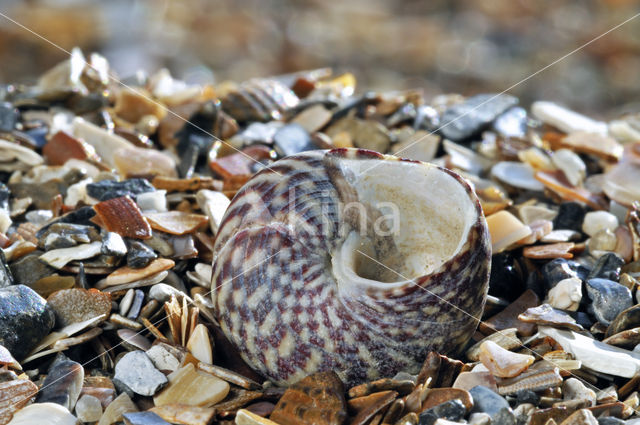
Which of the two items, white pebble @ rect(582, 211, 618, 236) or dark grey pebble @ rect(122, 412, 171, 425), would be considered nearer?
dark grey pebble @ rect(122, 412, 171, 425)

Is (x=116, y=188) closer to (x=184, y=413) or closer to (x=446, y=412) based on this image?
(x=184, y=413)

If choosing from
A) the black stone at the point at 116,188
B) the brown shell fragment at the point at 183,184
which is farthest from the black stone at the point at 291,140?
the black stone at the point at 116,188

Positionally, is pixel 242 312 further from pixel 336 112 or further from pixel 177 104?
pixel 177 104

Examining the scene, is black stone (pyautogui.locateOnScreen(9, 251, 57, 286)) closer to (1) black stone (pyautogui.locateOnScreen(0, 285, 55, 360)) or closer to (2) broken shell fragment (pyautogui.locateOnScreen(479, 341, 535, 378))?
(1) black stone (pyautogui.locateOnScreen(0, 285, 55, 360))

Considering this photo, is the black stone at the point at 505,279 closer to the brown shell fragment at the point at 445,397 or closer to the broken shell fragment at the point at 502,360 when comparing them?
the broken shell fragment at the point at 502,360

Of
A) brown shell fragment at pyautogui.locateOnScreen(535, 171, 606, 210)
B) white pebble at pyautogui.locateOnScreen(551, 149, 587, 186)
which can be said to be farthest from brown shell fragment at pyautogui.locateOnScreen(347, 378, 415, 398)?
white pebble at pyautogui.locateOnScreen(551, 149, 587, 186)

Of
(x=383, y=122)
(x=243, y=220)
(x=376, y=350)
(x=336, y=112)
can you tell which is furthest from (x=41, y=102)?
(x=376, y=350)

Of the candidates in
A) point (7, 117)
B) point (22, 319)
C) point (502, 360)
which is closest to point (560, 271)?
point (502, 360)
